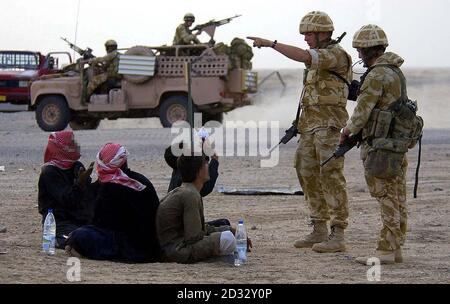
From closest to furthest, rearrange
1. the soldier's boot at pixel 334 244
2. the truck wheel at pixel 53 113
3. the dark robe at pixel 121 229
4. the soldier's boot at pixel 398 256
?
1. the dark robe at pixel 121 229
2. the soldier's boot at pixel 398 256
3. the soldier's boot at pixel 334 244
4. the truck wheel at pixel 53 113

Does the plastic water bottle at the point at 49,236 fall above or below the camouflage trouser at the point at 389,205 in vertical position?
below

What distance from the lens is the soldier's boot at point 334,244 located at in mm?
8578

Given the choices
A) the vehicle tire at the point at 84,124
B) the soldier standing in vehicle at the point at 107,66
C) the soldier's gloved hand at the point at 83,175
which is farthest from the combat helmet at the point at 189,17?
the soldier's gloved hand at the point at 83,175

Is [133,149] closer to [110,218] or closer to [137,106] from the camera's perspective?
[137,106]

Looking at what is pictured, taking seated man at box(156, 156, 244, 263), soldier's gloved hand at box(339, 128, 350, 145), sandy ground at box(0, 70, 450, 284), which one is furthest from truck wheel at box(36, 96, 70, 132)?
soldier's gloved hand at box(339, 128, 350, 145)

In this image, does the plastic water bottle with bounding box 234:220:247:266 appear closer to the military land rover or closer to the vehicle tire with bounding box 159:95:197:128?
the military land rover

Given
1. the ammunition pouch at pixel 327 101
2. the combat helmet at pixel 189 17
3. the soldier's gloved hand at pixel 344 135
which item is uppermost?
the combat helmet at pixel 189 17

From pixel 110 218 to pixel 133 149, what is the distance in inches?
436

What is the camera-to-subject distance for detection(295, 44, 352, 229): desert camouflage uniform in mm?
8508

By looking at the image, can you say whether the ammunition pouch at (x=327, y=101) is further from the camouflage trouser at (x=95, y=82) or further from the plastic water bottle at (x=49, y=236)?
the camouflage trouser at (x=95, y=82)

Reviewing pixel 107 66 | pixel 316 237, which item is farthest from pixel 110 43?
pixel 316 237

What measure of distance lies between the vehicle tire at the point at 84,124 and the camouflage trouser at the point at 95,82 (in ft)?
4.54

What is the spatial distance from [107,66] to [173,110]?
1.58 m

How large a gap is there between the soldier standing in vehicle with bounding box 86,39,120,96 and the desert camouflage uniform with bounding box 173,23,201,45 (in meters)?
1.23
